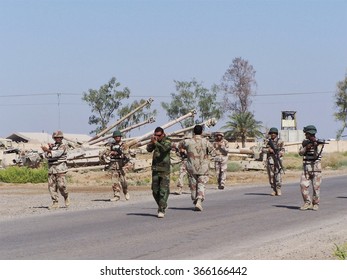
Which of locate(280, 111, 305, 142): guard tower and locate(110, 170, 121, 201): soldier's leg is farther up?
locate(280, 111, 305, 142): guard tower

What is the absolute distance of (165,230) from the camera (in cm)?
1368

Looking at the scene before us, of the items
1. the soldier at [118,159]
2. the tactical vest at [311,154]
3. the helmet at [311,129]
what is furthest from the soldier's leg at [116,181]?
the helmet at [311,129]

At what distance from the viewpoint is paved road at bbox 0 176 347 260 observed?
36.0 ft

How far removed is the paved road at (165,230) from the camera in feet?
36.0

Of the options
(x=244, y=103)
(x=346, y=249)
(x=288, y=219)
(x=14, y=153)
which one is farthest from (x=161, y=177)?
(x=244, y=103)

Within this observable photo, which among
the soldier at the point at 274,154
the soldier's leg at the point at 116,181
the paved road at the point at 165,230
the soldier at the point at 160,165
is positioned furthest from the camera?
the soldier at the point at 274,154

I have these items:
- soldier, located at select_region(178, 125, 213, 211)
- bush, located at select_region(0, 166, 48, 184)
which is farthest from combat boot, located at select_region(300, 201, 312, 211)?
bush, located at select_region(0, 166, 48, 184)

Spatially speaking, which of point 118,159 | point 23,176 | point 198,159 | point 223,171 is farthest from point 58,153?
→ point 23,176

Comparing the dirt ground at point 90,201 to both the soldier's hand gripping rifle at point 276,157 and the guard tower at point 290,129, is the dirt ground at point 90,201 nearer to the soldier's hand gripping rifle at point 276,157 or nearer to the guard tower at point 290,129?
the soldier's hand gripping rifle at point 276,157

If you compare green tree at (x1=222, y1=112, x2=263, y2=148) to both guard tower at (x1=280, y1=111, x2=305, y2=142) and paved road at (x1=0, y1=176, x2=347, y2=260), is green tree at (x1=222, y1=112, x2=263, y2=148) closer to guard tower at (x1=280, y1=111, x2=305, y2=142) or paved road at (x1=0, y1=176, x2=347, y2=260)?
guard tower at (x1=280, y1=111, x2=305, y2=142)

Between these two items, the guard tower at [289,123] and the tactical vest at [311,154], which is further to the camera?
the guard tower at [289,123]

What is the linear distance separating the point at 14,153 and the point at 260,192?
27867 millimetres

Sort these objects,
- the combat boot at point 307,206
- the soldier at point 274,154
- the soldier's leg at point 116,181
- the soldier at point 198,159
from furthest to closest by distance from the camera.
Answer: the soldier at point 274,154 < the soldier's leg at point 116,181 < the combat boot at point 307,206 < the soldier at point 198,159

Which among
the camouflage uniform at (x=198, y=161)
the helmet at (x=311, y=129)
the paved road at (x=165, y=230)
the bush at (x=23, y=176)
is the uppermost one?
the helmet at (x=311, y=129)
